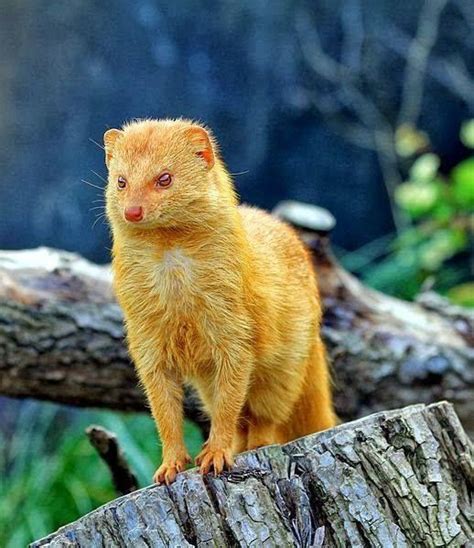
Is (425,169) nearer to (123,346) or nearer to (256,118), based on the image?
(256,118)

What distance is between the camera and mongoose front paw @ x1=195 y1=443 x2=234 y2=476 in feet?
8.52

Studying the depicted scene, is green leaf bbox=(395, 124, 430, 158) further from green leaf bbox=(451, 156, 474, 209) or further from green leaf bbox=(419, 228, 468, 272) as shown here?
green leaf bbox=(419, 228, 468, 272)

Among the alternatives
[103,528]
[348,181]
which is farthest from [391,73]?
[103,528]

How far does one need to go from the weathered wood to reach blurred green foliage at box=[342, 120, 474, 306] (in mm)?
3448

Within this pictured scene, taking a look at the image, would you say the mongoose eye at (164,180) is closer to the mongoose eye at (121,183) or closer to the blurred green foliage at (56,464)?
the mongoose eye at (121,183)

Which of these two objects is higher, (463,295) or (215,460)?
(463,295)

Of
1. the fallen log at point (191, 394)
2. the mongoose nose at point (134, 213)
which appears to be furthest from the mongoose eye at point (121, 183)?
the fallen log at point (191, 394)

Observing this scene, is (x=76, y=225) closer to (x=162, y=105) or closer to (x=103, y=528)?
(x=162, y=105)

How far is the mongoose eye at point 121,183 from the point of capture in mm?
2551

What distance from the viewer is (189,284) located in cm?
270

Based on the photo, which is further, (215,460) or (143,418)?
(143,418)

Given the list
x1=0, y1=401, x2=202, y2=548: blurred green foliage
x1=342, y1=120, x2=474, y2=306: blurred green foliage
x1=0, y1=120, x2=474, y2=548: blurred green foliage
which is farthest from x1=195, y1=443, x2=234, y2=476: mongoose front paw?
x1=342, y1=120, x2=474, y2=306: blurred green foliage

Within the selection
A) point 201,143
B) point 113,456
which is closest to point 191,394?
point 113,456

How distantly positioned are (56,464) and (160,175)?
306 centimetres
